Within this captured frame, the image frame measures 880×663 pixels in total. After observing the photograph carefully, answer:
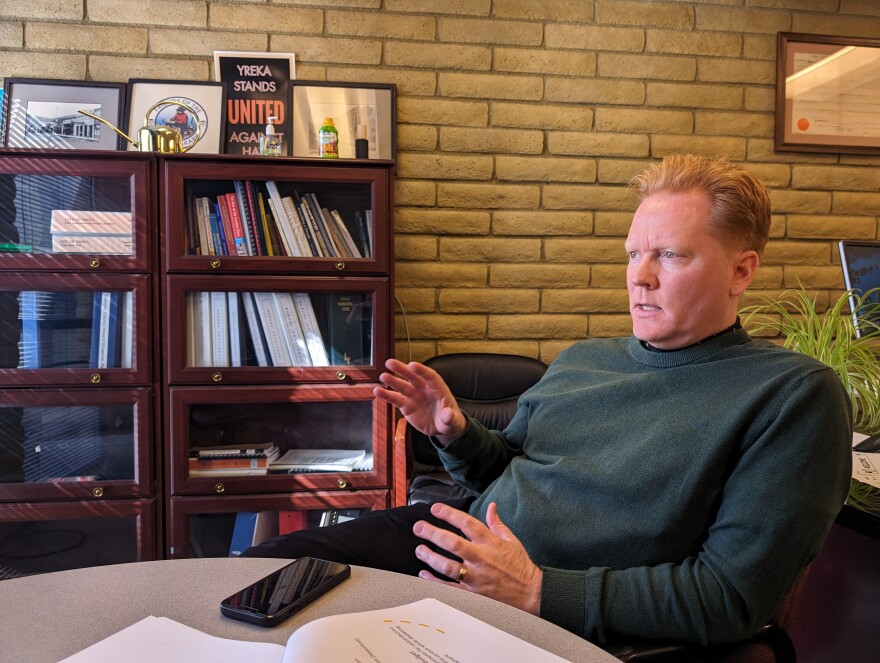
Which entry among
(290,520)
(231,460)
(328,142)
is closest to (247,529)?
(290,520)

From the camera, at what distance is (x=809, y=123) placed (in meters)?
2.91

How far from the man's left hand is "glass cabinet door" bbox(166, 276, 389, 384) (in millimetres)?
1400

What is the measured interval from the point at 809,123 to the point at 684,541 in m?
2.55

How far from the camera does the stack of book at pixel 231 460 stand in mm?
2297

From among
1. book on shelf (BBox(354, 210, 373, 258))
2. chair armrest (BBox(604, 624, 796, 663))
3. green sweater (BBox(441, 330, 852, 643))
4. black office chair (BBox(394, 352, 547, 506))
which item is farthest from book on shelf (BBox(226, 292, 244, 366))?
chair armrest (BBox(604, 624, 796, 663))

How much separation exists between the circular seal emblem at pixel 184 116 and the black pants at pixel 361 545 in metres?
1.82

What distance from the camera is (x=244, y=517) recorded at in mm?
2322

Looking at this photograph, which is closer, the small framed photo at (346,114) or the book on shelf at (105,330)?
the book on shelf at (105,330)

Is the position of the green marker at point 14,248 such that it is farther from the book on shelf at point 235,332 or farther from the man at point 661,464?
the man at point 661,464

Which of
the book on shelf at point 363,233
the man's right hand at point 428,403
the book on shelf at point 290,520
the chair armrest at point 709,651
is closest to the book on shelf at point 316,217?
the book on shelf at point 363,233

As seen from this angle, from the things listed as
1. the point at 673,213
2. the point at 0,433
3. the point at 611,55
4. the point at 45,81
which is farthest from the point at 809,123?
the point at 0,433

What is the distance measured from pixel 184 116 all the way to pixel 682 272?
2.14 metres

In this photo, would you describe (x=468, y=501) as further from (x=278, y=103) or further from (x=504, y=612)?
(x=278, y=103)

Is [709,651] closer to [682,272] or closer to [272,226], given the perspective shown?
[682,272]
